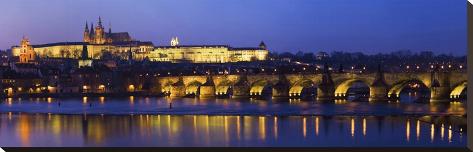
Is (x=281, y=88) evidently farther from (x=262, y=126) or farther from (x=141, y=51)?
(x=141, y=51)

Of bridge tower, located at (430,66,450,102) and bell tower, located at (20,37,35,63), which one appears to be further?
bell tower, located at (20,37,35,63)

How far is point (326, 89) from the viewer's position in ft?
118

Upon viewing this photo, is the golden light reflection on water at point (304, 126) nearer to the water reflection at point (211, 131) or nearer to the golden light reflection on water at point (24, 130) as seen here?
the water reflection at point (211, 131)

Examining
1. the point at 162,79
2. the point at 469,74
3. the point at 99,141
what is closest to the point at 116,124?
the point at 99,141

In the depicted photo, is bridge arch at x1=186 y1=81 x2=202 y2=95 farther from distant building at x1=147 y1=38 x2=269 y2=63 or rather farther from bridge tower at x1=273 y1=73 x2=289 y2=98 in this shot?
distant building at x1=147 y1=38 x2=269 y2=63

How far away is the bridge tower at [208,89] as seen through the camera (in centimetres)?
4300

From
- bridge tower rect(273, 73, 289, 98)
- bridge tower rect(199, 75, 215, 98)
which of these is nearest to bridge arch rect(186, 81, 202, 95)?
bridge tower rect(199, 75, 215, 98)

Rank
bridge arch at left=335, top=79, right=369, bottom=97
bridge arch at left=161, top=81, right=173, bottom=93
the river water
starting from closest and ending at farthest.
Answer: the river water, bridge arch at left=335, top=79, right=369, bottom=97, bridge arch at left=161, top=81, right=173, bottom=93

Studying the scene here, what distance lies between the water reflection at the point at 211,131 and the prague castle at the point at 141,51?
70.6m

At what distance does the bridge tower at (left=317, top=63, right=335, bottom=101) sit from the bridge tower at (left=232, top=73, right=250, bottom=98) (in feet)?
17.7

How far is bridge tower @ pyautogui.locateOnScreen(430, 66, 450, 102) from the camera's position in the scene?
1221 inches

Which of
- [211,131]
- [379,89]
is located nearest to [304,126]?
[211,131]

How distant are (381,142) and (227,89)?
96.2ft

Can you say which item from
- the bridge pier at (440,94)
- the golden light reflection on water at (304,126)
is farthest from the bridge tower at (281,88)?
the golden light reflection on water at (304,126)
